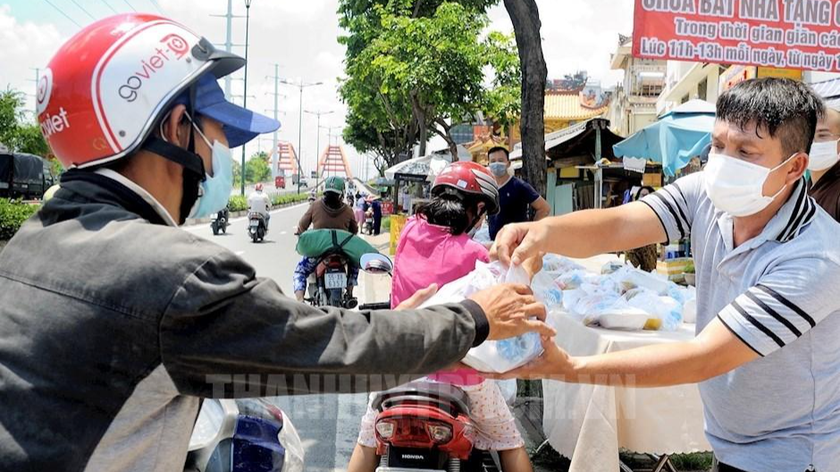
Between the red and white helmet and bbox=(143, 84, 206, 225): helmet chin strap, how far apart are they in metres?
0.04

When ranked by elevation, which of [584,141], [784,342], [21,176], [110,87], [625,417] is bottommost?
[625,417]

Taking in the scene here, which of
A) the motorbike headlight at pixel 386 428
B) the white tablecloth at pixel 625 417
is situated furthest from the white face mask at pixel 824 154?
the motorbike headlight at pixel 386 428

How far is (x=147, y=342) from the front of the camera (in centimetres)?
124

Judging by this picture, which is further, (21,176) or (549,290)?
(21,176)

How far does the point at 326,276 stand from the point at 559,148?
9.79 metres

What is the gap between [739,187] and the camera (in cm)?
190

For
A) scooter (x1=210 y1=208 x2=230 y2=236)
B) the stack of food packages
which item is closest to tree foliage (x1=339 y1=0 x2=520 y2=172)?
scooter (x1=210 y1=208 x2=230 y2=236)

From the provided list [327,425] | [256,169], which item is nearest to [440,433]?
[327,425]

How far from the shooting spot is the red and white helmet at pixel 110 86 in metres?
1.44

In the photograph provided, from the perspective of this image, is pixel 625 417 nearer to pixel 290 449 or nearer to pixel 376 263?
pixel 290 449

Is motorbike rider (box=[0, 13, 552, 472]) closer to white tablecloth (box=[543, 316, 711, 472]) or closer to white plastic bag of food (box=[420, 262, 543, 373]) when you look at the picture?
white plastic bag of food (box=[420, 262, 543, 373])

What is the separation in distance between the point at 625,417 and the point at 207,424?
6.83 feet

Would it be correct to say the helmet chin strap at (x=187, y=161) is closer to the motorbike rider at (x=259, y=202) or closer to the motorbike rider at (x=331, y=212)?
the motorbike rider at (x=331, y=212)

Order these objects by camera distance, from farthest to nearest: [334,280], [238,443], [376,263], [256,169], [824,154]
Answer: [256,169], [334,280], [376,263], [824,154], [238,443]
